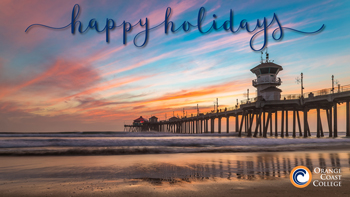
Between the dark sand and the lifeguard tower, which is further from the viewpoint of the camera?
the lifeguard tower

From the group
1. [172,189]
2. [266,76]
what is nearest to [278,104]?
[266,76]

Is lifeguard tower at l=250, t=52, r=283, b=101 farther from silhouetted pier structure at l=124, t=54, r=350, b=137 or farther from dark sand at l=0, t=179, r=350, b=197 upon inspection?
dark sand at l=0, t=179, r=350, b=197

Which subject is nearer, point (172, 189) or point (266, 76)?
point (172, 189)

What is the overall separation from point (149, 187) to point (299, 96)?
41778 millimetres

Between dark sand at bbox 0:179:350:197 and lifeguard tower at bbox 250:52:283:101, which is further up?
lifeguard tower at bbox 250:52:283:101

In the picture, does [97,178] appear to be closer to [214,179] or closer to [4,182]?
[4,182]

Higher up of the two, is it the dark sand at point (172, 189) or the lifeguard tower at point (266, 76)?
the lifeguard tower at point (266, 76)

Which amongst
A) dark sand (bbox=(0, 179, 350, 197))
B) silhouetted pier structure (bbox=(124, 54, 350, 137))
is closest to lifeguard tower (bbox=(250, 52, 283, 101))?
silhouetted pier structure (bbox=(124, 54, 350, 137))

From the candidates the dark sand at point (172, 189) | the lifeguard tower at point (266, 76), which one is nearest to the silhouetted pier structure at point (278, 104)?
the lifeguard tower at point (266, 76)

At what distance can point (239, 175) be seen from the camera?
7043mm

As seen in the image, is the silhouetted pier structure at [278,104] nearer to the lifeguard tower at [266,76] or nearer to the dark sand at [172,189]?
the lifeguard tower at [266,76]

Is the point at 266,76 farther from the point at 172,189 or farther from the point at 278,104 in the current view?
the point at 172,189

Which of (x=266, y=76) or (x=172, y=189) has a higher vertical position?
(x=266, y=76)

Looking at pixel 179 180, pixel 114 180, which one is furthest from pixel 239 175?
pixel 114 180
